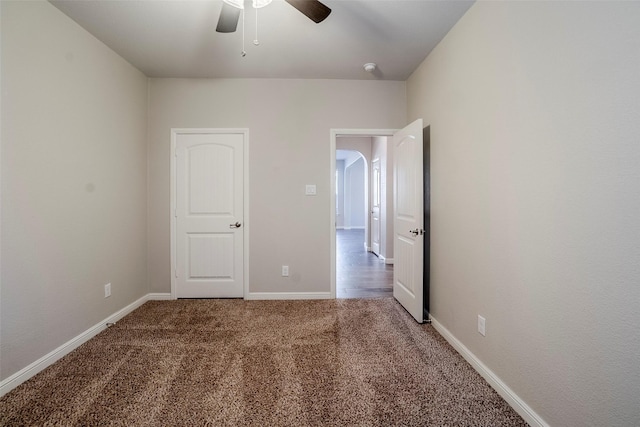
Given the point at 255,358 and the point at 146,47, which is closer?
the point at 255,358

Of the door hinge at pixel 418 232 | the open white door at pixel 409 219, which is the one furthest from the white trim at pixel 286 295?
the door hinge at pixel 418 232

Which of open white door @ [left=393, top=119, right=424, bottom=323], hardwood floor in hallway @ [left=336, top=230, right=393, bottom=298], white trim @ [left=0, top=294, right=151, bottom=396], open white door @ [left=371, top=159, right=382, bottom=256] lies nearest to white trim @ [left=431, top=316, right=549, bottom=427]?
open white door @ [left=393, top=119, right=424, bottom=323]

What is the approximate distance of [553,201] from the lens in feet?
4.30

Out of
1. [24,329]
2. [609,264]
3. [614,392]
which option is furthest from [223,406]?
[609,264]

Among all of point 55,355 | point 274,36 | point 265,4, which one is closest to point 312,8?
point 265,4

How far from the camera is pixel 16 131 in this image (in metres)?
1.72

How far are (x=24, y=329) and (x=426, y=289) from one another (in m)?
3.16

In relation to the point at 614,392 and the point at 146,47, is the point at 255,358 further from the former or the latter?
the point at 146,47

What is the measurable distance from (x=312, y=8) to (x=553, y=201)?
1679mm

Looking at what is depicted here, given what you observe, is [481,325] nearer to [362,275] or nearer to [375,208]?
[362,275]

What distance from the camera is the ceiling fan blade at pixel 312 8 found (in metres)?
1.59

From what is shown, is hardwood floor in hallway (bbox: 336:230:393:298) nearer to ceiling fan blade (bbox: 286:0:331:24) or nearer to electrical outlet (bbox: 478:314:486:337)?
electrical outlet (bbox: 478:314:486:337)

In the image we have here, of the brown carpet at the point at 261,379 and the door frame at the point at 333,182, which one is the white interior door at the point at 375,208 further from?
the brown carpet at the point at 261,379

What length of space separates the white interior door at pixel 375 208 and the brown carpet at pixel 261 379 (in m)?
3.37
